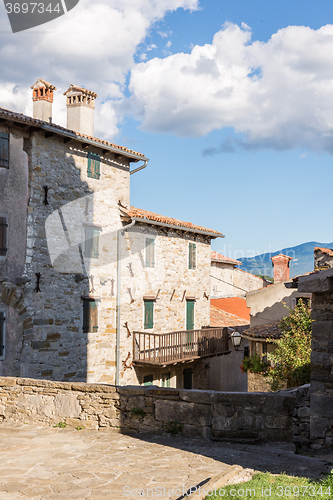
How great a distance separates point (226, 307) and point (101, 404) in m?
19.7

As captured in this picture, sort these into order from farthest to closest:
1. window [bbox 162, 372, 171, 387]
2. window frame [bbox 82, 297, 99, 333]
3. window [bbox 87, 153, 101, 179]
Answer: window [bbox 162, 372, 171, 387] → window [bbox 87, 153, 101, 179] → window frame [bbox 82, 297, 99, 333]

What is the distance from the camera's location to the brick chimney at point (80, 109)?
17344 millimetres

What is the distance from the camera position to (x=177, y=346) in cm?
1850

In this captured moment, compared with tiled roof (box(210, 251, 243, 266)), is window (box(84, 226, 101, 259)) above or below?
below

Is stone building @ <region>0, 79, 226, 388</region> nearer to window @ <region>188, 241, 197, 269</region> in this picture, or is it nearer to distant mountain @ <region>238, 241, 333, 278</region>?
window @ <region>188, 241, 197, 269</region>

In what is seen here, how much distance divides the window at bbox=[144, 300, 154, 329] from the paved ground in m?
12.0

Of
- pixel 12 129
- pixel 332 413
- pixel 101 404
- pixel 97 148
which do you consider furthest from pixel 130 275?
pixel 332 413

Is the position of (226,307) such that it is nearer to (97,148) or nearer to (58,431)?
(97,148)

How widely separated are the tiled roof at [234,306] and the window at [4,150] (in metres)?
15.4

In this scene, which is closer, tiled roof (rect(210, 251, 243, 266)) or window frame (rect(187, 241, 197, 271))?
window frame (rect(187, 241, 197, 271))

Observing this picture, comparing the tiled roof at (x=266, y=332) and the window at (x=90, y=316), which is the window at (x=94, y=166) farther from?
the tiled roof at (x=266, y=332)

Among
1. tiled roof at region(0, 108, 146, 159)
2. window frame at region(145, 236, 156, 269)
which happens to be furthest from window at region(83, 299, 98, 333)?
tiled roof at region(0, 108, 146, 159)

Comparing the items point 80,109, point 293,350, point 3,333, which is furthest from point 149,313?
point 293,350

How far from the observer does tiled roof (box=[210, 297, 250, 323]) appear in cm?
2531
